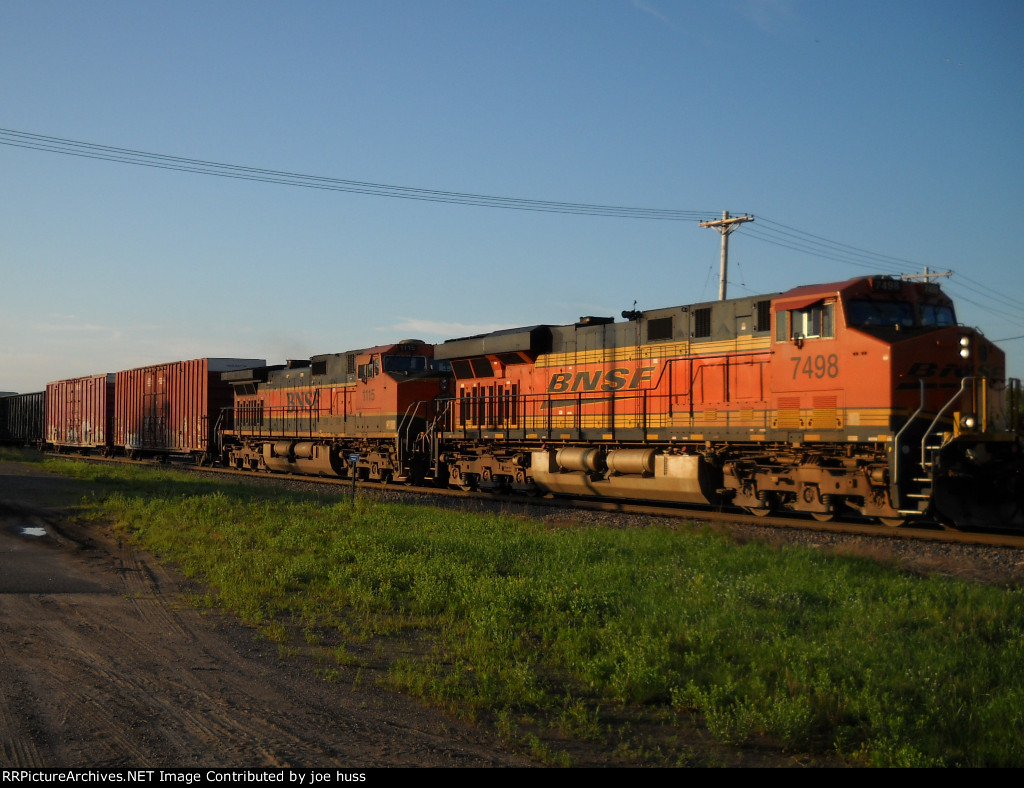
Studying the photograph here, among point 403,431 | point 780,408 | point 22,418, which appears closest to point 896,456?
point 780,408

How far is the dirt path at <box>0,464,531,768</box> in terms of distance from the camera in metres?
4.99

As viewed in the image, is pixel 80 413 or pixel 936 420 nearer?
pixel 936 420

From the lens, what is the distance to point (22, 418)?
54000 millimetres

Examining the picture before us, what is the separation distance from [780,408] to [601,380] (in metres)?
4.70

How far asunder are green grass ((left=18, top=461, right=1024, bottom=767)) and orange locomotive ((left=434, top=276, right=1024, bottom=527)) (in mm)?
3177

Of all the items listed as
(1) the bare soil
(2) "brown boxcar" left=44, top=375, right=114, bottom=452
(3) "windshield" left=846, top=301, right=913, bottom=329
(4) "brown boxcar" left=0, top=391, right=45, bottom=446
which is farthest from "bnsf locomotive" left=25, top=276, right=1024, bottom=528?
(4) "brown boxcar" left=0, top=391, right=45, bottom=446

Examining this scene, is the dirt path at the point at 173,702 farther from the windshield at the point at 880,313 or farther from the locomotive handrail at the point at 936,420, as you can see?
the windshield at the point at 880,313

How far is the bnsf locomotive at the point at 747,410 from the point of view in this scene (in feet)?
43.4

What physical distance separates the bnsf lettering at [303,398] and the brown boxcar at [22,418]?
27524 mm

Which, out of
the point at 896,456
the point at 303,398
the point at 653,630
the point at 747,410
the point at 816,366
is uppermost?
the point at 816,366

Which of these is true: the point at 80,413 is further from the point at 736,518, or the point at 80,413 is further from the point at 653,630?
the point at 653,630

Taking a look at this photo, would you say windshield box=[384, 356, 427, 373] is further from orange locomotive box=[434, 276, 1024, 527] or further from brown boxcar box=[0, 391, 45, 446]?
brown boxcar box=[0, 391, 45, 446]

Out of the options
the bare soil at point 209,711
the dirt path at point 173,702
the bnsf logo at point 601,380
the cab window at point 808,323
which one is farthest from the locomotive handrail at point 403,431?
the bare soil at point 209,711

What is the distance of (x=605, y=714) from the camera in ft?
19.1
